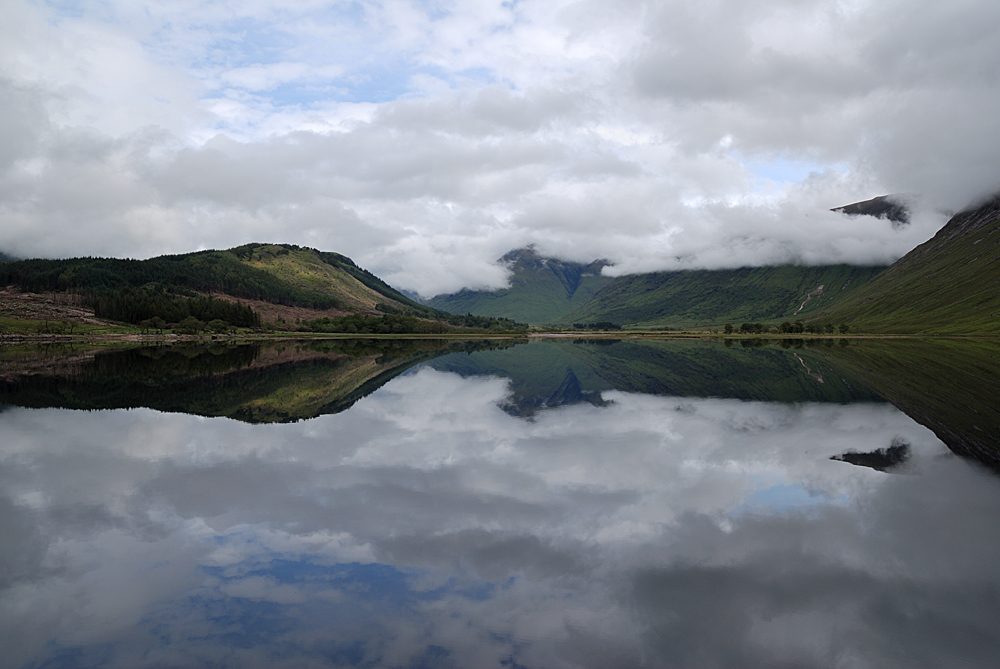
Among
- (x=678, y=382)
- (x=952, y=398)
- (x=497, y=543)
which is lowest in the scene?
(x=678, y=382)

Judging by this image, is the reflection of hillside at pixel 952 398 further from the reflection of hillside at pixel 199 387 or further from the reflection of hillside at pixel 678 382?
the reflection of hillside at pixel 199 387

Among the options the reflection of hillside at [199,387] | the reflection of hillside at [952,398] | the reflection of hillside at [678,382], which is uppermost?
the reflection of hillside at [952,398]

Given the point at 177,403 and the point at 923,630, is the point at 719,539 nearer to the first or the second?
the point at 923,630

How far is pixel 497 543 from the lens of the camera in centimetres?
1198

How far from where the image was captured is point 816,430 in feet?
81.9

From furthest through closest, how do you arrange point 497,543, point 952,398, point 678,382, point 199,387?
point 678,382, point 199,387, point 952,398, point 497,543

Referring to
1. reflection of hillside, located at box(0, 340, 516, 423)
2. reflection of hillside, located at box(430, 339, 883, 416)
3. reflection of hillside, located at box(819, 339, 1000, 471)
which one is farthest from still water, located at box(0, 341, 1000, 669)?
reflection of hillside, located at box(430, 339, 883, 416)

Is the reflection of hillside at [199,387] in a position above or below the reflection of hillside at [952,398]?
below

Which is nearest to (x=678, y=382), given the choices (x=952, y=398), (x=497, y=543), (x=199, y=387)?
(x=952, y=398)

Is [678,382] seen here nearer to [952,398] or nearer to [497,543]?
[952,398]

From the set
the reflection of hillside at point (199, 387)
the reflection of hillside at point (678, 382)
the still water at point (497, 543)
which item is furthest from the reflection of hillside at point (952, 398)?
the reflection of hillside at point (199, 387)

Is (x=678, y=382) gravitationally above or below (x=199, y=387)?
below

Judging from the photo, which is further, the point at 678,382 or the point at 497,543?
the point at 678,382

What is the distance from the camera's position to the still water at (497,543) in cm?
850
